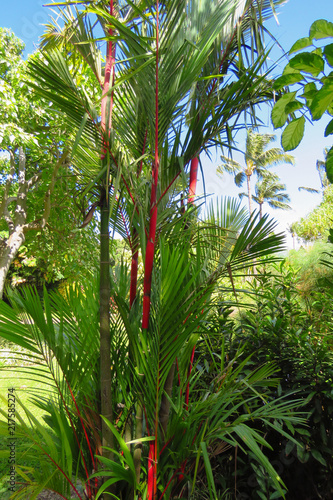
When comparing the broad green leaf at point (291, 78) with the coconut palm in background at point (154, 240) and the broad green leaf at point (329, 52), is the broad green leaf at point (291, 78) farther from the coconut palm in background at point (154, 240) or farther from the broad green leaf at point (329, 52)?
the coconut palm in background at point (154, 240)

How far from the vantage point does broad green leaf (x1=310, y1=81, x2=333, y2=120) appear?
1.42 feet

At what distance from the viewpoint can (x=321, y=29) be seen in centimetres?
47

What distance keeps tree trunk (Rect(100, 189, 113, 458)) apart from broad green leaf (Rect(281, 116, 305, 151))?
1.16 metres

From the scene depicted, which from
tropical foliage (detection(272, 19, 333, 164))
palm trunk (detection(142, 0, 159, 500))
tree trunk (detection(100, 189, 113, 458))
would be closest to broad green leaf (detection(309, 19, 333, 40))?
tropical foliage (detection(272, 19, 333, 164))

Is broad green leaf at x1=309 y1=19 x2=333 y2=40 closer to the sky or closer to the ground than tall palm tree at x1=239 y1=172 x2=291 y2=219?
closer to the ground

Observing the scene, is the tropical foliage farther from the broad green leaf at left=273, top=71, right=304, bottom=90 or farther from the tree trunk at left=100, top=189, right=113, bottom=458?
the tree trunk at left=100, top=189, right=113, bottom=458

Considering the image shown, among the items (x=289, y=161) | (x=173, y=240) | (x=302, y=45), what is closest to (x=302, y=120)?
(x=302, y=45)

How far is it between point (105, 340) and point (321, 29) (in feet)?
→ 4.63

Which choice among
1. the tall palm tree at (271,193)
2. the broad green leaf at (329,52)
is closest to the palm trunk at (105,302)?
the broad green leaf at (329,52)

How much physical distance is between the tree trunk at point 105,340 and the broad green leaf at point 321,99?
1262 mm

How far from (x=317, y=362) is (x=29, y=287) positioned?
4.81 feet

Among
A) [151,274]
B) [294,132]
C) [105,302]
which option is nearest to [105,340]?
[105,302]

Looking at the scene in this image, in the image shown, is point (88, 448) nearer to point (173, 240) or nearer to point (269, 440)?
point (269, 440)

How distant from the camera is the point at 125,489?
171cm
